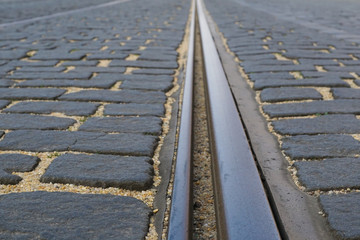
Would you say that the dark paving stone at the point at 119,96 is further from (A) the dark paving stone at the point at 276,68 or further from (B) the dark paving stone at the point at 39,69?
(A) the dark paving stone at the point at 276,68

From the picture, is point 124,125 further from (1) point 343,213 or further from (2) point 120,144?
(1) point 343,213

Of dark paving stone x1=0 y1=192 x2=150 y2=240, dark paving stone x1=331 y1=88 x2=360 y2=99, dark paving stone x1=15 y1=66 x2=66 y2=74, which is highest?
dark paving stone x1=0 y1=192 x2=150 y2=240

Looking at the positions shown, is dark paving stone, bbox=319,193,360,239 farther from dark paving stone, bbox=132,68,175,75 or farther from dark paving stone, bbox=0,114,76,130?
dark paving stone, bbox=132,68,175,75

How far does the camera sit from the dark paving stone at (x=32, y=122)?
2.44m

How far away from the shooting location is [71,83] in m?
3.47

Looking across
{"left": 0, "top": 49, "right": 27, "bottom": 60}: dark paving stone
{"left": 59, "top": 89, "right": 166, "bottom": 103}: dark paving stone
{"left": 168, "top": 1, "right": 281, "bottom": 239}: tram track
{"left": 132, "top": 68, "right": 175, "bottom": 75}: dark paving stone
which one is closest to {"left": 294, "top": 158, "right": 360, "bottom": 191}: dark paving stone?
{"left": 168, "top": 1, "right": 281, "bottom": 239}: tram track

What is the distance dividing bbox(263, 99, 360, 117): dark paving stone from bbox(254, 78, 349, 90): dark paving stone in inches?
18.7

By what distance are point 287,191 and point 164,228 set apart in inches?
23.4

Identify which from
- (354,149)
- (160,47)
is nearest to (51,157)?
(354,149)

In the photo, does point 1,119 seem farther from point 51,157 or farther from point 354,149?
point 354,149

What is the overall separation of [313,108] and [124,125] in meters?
1.31

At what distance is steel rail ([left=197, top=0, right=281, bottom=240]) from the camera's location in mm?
1317

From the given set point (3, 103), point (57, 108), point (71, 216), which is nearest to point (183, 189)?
point (71, 216)

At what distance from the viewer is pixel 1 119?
2574mm
